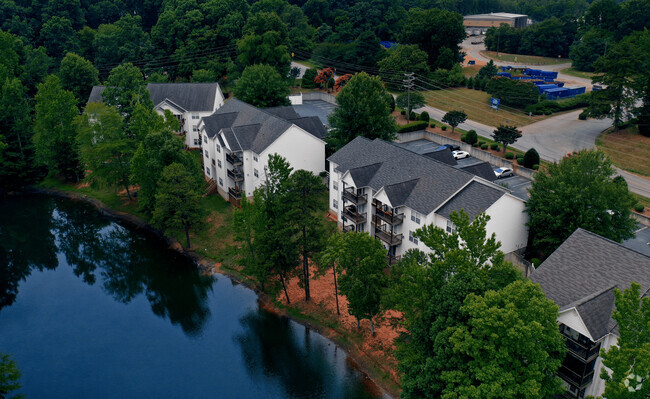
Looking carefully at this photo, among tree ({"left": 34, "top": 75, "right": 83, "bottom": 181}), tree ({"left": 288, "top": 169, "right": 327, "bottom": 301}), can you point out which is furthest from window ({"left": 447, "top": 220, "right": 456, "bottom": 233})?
tree ({"left": 34, "top": 75, "right": 83, "bottom": 181})

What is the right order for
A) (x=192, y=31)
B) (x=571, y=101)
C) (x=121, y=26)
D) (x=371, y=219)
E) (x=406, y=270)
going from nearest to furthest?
(x=406, y=270) < (x=371, y=219) < (x=571, y=101) < (x=192, y=31) < (x=121, y=26)

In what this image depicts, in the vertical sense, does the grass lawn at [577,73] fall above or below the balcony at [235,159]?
below

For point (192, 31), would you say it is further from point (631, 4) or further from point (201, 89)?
point (631, 4)

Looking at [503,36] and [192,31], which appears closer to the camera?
[192,31]

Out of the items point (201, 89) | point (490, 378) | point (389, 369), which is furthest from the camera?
point (201, 89)

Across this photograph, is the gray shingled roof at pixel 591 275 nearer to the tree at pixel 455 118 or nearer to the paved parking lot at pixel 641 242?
the paved parking lot at pixel 641 242

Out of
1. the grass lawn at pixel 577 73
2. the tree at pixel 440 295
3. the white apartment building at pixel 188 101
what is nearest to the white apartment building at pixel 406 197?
the tree at pixel 440 295

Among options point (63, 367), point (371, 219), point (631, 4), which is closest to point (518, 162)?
point (371, 219)
